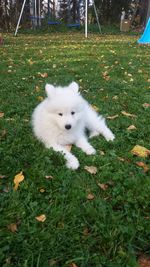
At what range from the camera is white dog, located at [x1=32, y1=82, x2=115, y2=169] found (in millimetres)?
3453

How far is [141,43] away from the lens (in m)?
14.3

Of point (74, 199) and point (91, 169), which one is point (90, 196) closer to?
point (74, 199)

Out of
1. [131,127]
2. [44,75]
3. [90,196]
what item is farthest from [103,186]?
[44,75]

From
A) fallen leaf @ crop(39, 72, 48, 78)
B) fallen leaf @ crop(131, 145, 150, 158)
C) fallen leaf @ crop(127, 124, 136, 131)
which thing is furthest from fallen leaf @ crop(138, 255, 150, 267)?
fallen leaf @ crop(39, 72, 48, 78)

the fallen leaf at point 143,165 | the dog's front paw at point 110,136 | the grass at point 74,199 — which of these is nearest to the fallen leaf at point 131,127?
the grass at point 74,199

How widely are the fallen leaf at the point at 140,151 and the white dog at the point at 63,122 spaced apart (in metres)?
0.38

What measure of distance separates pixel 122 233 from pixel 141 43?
12952mm

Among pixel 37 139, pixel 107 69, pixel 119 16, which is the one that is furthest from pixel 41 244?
pixel 119 16

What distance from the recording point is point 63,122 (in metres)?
3.43

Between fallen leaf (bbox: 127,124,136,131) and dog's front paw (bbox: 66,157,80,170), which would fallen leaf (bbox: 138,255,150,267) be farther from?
fallen leaf (bbox: 127,124,136,131)

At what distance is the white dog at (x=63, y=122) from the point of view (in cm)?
345

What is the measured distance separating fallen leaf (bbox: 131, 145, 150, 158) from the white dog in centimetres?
38

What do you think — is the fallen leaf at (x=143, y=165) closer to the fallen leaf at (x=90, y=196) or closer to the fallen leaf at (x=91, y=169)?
the fallen leaf at (x=91, y=169)

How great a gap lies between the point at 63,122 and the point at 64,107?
152mm
